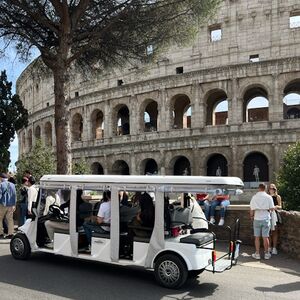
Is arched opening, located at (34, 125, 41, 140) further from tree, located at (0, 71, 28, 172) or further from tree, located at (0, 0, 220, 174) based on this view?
tree, located at (0, 0, 220, 174)

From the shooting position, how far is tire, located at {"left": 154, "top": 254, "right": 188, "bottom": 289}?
278 inches

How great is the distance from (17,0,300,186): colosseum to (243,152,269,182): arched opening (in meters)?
0.07

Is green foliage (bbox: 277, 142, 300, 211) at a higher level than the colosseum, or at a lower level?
lower

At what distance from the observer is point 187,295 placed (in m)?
6.83

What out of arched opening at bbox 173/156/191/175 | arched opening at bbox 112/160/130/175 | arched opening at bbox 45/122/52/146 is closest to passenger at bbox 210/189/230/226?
arched opening at bbox 173/156/191/175

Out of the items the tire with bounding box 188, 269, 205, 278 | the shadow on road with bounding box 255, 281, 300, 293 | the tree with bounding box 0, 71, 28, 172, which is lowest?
the shadow on road with bounding box 255, 281, 300, 293

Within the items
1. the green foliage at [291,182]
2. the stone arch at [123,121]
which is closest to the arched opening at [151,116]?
the stone arch at [123,121]

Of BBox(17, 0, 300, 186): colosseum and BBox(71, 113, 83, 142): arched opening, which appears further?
BBox(71, 113, 83, 142): arched opening

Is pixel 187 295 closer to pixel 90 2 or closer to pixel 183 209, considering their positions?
pixel 183 209

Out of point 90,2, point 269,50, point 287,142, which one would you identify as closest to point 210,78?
point 269,50

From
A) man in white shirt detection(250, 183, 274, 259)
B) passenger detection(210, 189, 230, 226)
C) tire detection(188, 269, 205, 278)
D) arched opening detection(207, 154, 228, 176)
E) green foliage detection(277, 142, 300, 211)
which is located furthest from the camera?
arched opening detection(207, 154, 228, 176)

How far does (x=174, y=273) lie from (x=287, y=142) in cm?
2410

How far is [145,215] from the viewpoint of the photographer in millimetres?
7613

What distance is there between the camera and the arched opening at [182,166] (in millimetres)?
34500
